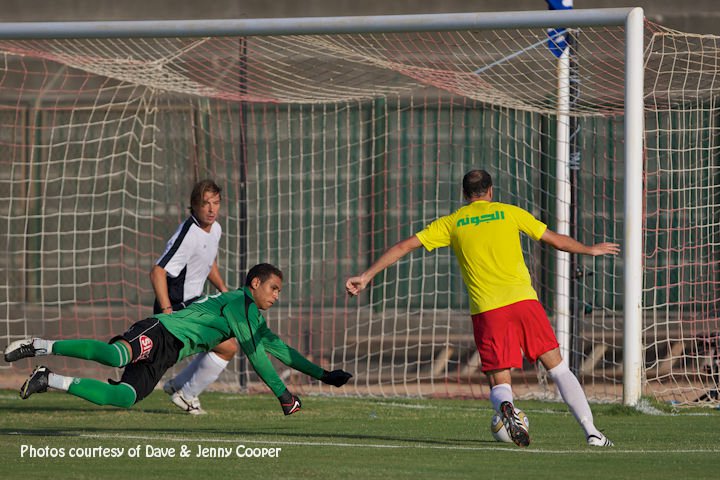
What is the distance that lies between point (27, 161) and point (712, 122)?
759cm

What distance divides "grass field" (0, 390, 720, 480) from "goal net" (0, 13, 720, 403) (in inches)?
84.5

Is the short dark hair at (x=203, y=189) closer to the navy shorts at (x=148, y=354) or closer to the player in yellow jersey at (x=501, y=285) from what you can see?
the navy shorts at (x=148, y=354)

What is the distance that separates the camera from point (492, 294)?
23.4ft

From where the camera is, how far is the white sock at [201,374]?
9.34m

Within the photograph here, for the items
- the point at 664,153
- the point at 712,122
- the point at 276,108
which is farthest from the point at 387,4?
the point at 712,122

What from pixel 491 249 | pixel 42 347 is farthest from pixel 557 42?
pixel 42 347

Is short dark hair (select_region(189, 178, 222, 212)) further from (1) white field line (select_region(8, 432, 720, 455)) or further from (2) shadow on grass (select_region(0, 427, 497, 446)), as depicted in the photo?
(1) white field line (select_region(8, 432, 720, 455))

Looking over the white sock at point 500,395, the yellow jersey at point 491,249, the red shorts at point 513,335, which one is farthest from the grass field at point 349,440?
the yellow jersey at point 491,249

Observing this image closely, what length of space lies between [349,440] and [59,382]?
1769 mm

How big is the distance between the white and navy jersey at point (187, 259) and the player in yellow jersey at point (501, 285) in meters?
2.32

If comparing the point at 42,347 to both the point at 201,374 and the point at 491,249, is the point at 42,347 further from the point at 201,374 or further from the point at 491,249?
the point at 491,249

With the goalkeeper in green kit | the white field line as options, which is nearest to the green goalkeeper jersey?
the goalkeeper in green kit

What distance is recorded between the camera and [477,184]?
7.31 meters

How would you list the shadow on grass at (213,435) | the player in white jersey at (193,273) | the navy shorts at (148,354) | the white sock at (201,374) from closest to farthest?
the navy shorts at (148,354), the shadow on grass at (213,435), the player in white jersey at (193,273), the white sock at (201,374)
